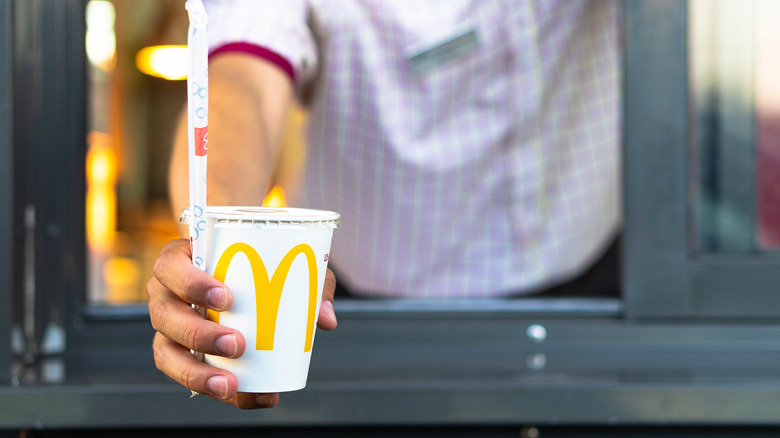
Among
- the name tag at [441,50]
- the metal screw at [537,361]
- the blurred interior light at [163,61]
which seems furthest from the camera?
the blurred interior light at [163,61]

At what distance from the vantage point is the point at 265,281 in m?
0.60

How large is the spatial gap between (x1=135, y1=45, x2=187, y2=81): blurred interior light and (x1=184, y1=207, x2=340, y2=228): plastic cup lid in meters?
4.79

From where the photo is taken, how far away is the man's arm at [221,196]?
59 cm

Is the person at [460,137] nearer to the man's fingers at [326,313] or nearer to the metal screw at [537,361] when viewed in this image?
the metal screw at [537,361]

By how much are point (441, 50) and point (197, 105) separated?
988 millimetres

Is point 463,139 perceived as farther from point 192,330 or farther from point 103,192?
point 103,192

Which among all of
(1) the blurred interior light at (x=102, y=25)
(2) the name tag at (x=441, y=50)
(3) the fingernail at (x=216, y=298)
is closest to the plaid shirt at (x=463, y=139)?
(2) the name tag at (x=441, y=50)

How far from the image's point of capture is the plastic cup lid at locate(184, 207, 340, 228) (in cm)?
58

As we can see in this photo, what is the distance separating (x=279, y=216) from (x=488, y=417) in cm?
55

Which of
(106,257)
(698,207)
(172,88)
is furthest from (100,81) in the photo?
(698,207)

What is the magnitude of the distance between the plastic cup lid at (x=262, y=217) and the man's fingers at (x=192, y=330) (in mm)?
80

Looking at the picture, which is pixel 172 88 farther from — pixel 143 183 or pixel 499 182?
pixel 499 182

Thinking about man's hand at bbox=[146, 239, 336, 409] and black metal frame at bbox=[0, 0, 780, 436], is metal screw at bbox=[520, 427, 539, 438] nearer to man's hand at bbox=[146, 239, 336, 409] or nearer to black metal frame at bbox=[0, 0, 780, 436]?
black metal frame at bbox=[0, 0, 780, 436]

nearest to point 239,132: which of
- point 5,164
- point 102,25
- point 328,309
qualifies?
point 5,164
